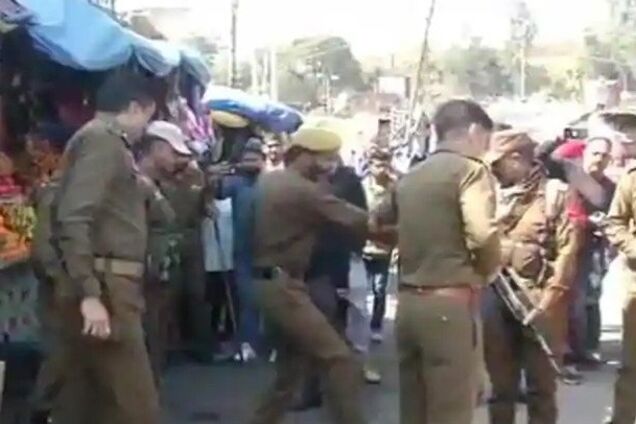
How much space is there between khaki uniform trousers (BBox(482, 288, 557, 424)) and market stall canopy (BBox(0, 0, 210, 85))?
3060mm

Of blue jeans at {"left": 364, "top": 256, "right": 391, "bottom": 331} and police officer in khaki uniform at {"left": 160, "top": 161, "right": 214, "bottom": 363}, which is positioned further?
blue jeans at {"left": 364, "top": 256, "right": 391, "bottom": 331}

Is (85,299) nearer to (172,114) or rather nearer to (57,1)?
(57,1)

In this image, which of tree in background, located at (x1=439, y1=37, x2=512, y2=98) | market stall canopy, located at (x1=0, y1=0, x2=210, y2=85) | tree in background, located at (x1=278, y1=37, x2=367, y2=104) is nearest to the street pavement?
market stall canopy, located at (x1=0, y1=0, x2=210, y2=85)

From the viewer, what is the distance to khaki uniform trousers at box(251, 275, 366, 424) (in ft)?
26.2

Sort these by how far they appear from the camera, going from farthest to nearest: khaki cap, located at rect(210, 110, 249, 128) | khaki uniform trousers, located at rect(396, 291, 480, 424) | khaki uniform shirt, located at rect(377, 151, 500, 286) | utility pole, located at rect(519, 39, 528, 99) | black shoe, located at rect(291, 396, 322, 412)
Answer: utility pole, located at rect(519, 39, 528, 99)
khaki cap, located at rect(210, 110, 249, 128)
black shoe, located at rect(291, 396, 322, 412)
khaki uniform trousers, located at rect(396, 291, 480, 424)
khaki uniform shirt, located at rect(377, 151, 500, 286)

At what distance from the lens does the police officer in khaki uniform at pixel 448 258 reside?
22.9ft

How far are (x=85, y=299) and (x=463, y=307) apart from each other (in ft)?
5.65

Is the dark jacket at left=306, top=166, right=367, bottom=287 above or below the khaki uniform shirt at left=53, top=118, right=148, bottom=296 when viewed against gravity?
below

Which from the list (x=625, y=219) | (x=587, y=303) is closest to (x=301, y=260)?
(x=625, y=219)

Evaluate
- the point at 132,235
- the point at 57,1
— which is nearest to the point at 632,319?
the point at 132,235

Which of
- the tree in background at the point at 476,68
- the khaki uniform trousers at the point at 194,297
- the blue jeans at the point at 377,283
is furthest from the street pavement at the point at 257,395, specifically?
the tree in background at the point at 476,68

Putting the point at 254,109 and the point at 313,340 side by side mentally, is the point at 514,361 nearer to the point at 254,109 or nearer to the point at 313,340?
the point at 313,340

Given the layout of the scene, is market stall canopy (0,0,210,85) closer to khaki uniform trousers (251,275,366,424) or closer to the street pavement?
khaki uniform trousers (251,275,366,424)

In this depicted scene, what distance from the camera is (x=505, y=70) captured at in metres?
68.9
